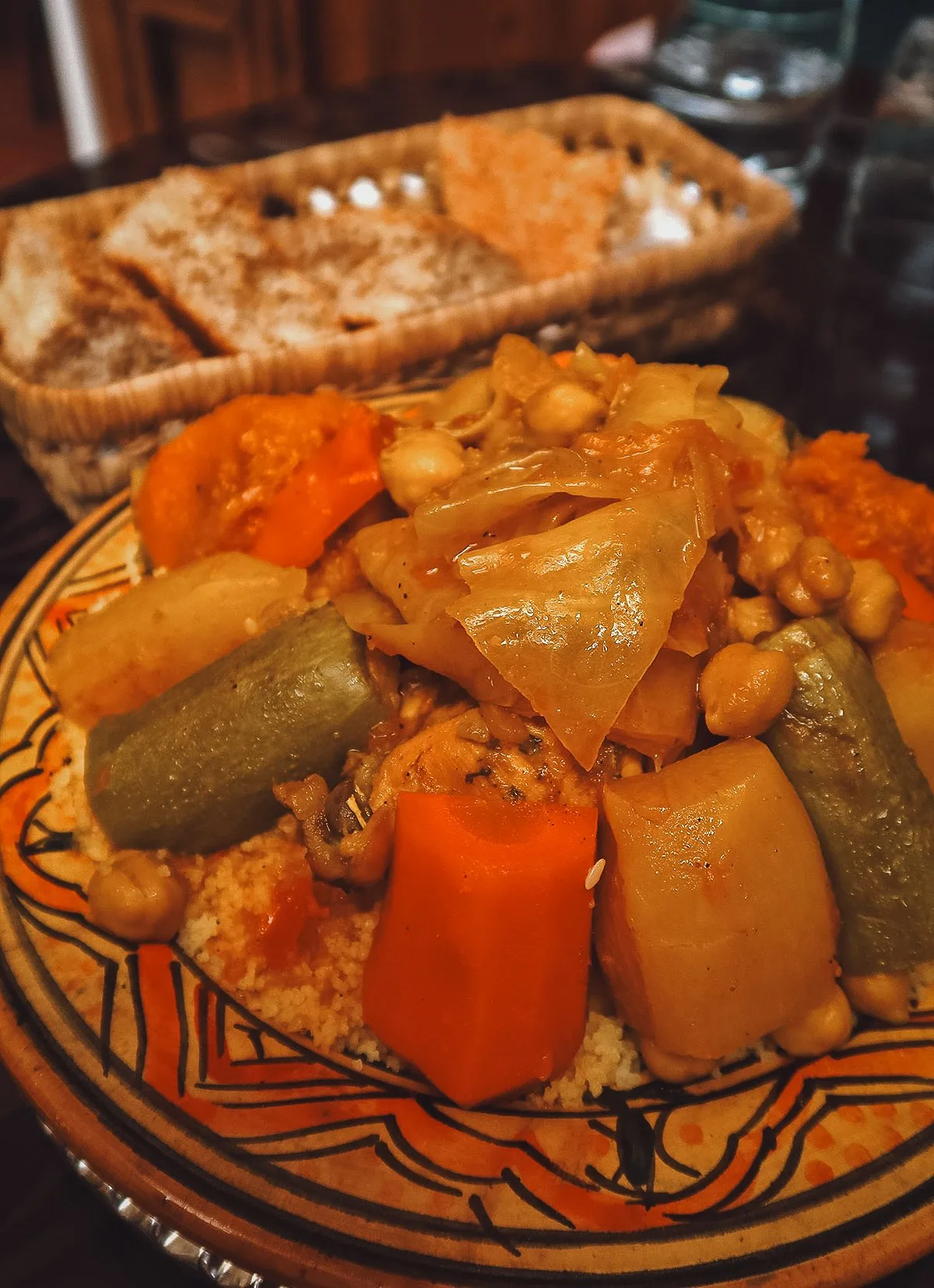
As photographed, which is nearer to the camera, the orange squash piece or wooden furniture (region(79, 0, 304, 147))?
the orange squash piece

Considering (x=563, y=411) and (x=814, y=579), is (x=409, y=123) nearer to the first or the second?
(x=563, y=411)

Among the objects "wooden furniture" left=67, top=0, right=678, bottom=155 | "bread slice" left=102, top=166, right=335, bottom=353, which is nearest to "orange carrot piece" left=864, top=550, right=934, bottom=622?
"bread slice" left=102, top=166, right=335, bottom=353

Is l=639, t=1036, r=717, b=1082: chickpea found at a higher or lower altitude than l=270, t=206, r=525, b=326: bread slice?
lower

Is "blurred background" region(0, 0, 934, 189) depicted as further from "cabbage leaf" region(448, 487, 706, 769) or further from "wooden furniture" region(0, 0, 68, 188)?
"cabbage leaf" region(448, 487, 706, 769)

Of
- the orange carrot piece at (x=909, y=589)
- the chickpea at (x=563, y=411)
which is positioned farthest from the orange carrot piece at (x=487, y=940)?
the orange carrot piece at (x=909, y=589)

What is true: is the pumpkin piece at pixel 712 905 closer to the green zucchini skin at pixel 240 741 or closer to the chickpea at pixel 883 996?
the chickpea at pixel 883 996

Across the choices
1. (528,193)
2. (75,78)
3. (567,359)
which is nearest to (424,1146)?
(567,359)

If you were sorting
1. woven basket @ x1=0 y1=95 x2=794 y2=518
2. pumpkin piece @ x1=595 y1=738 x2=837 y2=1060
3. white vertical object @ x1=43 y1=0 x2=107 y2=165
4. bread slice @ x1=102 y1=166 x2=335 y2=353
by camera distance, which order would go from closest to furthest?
pumpkin piece @ x1=595 y1=738 x2=837 y2=1060
woven basket @ x1=0 y1=95 x2=794 y2=518
bread slice @ x1=102 y1=166 x2=335 y2=353
white vertical object @ x1=43 y1=0 x2=107 y2=165

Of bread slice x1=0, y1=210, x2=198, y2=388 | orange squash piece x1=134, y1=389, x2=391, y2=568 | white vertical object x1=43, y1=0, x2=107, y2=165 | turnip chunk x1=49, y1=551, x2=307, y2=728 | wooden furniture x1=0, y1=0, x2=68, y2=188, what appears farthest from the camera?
wooden furniture x1=0, y1=0, x2=68, y2=188
